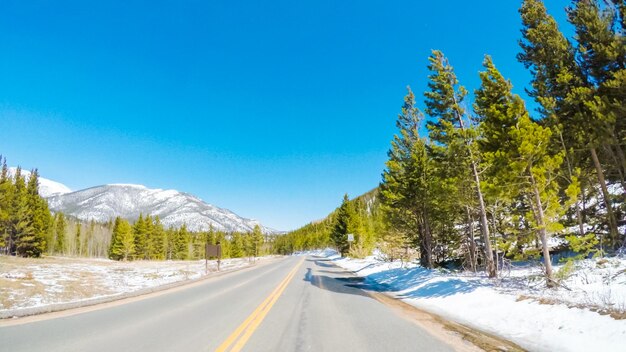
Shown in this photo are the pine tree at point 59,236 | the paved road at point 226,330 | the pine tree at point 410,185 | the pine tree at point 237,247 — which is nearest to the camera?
the paved road at point 226,330

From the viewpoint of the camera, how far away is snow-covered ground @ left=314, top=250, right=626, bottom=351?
6.11 meters

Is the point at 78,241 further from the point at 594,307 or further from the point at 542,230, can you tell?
the point at 594,307

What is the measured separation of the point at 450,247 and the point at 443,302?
47.6 feet

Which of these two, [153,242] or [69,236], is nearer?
[153,242]

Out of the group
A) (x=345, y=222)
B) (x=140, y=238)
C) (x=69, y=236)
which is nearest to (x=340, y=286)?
(x=345, y=222)

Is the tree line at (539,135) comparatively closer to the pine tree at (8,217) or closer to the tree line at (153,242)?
the tree line at (153,242)

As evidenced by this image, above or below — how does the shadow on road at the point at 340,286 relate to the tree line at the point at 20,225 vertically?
below

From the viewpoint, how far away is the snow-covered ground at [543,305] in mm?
6105

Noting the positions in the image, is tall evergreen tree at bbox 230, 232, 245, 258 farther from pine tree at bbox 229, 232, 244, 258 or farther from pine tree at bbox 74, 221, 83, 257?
pine tree at bbox 74, 221, 83, 257

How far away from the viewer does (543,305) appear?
27.1 feet

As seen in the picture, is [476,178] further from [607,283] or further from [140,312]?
[140,312]

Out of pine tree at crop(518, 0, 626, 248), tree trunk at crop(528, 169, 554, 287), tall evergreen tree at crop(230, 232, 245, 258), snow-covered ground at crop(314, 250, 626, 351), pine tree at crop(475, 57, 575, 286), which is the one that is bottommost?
tall evergreen tree at crop(230, 232, 245, 258)

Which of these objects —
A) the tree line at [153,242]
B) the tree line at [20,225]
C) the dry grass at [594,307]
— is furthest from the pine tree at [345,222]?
the tree line at [20,225]

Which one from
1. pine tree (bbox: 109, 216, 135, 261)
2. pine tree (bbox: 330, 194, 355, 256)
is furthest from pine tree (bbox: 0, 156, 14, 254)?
pine tree (bbox: 330, 194, 355, 256)
